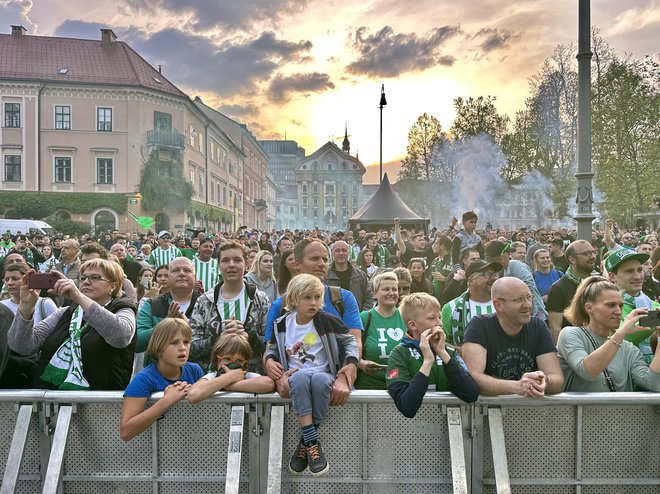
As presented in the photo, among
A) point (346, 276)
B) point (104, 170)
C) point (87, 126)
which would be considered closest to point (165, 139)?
point (104, 170)

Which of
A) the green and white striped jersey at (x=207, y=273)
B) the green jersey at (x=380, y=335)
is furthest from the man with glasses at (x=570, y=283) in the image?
the green and white striped jersey at (x=207, y=273)

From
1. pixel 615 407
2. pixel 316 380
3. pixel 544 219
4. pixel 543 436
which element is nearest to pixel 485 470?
pixel 543 436

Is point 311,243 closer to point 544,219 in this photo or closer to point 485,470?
point 485,470

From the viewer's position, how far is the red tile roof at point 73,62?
43375 mm

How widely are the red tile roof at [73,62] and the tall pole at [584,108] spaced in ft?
135

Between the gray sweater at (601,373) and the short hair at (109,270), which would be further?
the short hair at (109,270)

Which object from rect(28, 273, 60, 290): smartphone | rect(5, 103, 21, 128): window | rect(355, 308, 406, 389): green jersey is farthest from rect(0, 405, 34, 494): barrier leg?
rect(5, 103, 21, 128): window

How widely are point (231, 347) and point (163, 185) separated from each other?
1663 inches

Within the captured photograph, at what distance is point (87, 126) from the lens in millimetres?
43594

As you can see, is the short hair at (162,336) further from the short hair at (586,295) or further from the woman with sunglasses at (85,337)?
the short hair at (586,295)

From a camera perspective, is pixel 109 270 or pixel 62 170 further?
pixel 62 170

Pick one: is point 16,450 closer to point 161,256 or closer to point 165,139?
point 161,256

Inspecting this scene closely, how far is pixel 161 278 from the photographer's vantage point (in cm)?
677

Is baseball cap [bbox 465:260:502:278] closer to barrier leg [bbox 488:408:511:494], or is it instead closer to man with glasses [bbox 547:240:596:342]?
man with glasses [bbox 547:240:596:342]
